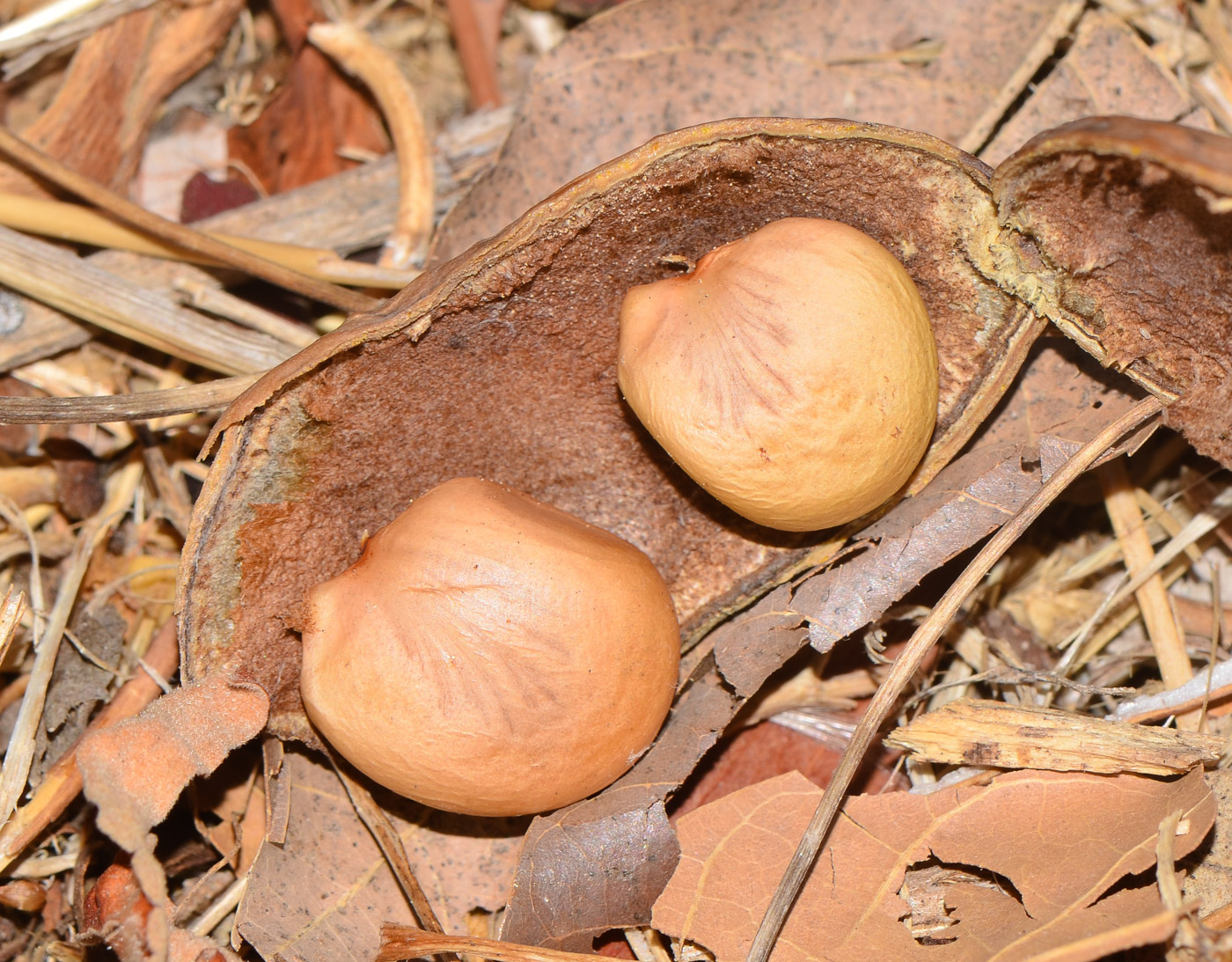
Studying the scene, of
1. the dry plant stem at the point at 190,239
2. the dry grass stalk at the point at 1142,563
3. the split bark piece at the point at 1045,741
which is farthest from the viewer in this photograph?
the dry plant stem at the point at 190,239

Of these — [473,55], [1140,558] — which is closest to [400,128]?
[473,55]

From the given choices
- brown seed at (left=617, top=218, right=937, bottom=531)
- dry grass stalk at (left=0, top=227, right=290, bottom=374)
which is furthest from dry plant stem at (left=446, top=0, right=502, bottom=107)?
brown seed at (left=617, top=218, right=937, bottom=531)

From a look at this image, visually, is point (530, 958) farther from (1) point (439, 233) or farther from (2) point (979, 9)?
(2) point (979, 9)

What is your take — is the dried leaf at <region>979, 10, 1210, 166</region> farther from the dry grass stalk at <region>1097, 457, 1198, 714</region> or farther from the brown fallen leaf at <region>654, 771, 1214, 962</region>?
the brown fallen leaf at <region>654, 771, 1214, 962</region>

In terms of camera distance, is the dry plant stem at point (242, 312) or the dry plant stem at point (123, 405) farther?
the dry plant stem at point (242, 312)

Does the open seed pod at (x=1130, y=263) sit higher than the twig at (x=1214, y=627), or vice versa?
the open seed pod at (x=1130, y=263)

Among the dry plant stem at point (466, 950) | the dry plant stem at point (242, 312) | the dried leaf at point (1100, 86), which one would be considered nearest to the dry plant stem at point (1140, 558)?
the dried leaf at point (1100, 86)

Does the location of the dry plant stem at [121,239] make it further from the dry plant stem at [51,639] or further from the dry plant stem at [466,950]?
the dry plant stem at [466,950]

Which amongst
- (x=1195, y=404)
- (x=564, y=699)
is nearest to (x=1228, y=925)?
(x=1195, y=404)
